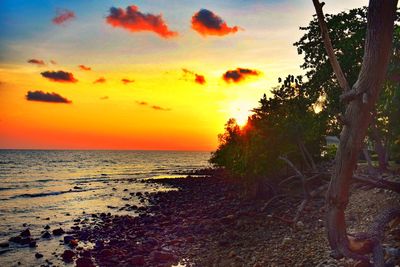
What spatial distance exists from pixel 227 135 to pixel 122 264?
147 ft

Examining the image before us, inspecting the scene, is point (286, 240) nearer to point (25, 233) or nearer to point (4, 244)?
point (4, 244)

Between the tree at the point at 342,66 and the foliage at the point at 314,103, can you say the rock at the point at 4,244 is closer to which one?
the foliage at the point at 314,103

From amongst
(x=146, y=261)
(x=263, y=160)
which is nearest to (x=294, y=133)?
(x=263, y=160)

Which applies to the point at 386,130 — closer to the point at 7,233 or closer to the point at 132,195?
the point at 7,233

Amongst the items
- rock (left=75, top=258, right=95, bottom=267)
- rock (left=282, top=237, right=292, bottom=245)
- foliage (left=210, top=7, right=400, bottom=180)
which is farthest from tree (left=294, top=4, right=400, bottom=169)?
rock (left=75, top=258, right=95, bottom=267)

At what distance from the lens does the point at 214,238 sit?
2186cm

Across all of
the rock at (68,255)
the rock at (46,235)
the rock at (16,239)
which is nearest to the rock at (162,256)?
the rock at (68,255)

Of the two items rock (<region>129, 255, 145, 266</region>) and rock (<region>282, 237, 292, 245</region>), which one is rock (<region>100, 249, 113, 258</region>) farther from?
rock (<region>282, 237, 292, 245</region>)

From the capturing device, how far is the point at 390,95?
24.1 metres

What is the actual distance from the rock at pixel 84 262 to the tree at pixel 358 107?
51.6 feet

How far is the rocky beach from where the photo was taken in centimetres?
1603

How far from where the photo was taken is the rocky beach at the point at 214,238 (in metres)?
16.0

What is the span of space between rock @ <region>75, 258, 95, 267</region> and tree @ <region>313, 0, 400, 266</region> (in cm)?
1574

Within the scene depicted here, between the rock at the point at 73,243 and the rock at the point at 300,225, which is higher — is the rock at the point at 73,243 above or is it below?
below
